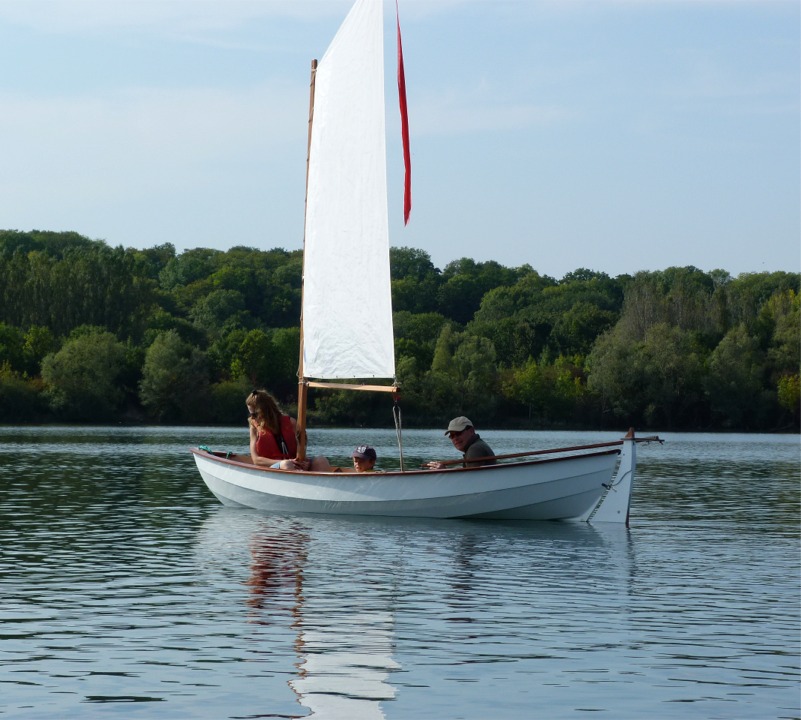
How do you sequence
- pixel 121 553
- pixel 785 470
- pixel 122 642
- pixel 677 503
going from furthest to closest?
pixel 785 470 < pixel 677 503 < pixel 121 553 < pixel 122 642

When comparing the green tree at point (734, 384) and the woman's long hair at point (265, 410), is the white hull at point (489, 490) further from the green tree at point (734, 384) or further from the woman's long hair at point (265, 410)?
the green tree at point (734, 384)

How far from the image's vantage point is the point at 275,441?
2667 centimetres

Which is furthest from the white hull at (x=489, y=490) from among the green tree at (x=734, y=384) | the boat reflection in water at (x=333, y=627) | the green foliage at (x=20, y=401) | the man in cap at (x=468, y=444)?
the green tree at (x=734, y=384)

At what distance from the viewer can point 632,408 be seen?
111562 mm

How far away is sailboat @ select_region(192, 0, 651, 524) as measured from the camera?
2414 cm

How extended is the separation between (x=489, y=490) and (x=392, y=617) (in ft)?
32.4

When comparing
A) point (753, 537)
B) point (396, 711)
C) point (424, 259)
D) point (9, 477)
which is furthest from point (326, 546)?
point (424, 259)

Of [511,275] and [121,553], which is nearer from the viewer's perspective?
[121,553]

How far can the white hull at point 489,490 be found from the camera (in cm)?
2359

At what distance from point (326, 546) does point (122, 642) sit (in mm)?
8510

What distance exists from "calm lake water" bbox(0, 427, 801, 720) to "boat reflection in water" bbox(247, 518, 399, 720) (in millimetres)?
38

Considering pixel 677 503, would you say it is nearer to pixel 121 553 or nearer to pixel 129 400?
pixel 121 553

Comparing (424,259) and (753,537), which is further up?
(424,259)

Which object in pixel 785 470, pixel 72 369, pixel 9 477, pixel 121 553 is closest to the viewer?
pixel 121 553
